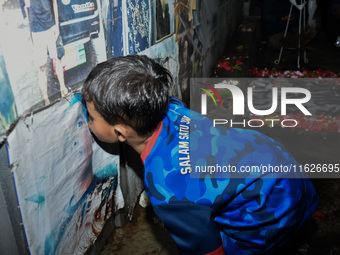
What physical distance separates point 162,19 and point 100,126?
1.60 meters

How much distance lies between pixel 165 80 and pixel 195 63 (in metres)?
2.96

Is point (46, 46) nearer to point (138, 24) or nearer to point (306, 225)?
point (138, 24)

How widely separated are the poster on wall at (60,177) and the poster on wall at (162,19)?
1138 millimetres

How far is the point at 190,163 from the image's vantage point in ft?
4.69

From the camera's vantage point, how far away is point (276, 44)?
8.17 m

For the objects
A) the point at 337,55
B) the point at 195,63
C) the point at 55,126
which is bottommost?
the point at 337,55

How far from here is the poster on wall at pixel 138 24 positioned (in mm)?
2133

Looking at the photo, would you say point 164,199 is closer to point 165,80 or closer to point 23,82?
point 165,80

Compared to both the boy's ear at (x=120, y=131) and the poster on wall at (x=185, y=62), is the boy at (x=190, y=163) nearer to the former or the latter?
the boy's ear at (x=120, y=131)

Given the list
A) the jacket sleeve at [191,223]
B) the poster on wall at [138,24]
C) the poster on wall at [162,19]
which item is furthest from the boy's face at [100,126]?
the poster on wall at [162,19]

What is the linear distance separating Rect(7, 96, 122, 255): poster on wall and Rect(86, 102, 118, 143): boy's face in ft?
0.45

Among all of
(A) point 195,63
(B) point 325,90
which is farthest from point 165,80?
(B) point 325,90

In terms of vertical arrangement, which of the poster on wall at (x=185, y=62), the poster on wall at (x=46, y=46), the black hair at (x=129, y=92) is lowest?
the poster on wall at (x=185, y=62)

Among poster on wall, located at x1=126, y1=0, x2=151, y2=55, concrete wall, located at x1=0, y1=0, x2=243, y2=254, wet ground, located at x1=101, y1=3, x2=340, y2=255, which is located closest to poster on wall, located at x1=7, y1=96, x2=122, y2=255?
concrete wall, located at x1=0, y1=0, x2=243, y2=254
